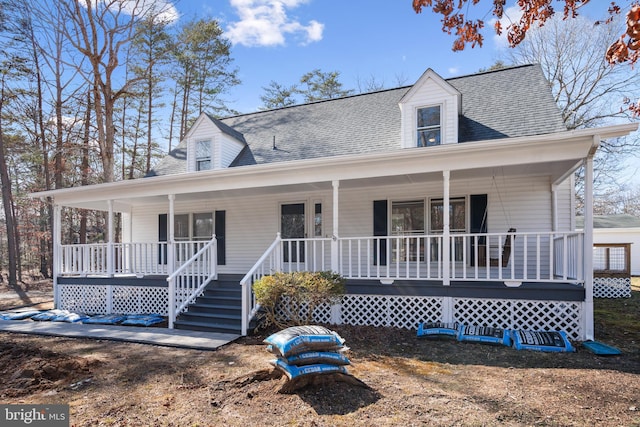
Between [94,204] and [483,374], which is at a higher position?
[94,204]

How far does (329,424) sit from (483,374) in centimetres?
236

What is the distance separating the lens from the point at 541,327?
663 cm

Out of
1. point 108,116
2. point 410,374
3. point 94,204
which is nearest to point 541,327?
point 410,374

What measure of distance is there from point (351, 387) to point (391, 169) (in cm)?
439

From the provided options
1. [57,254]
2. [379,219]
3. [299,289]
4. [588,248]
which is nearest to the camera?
[588,248]

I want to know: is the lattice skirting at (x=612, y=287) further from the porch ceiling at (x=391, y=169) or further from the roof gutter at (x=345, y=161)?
the roof gutter at (x=345, y=161)

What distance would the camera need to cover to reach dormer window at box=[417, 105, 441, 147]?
873cm

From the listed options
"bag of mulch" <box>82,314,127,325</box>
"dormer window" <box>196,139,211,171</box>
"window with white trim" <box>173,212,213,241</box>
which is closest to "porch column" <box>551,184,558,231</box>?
"dormer window" <box>196,139,211,171</box>

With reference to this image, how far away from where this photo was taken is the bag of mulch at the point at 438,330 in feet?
21.3

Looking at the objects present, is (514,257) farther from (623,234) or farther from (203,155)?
(623,234)

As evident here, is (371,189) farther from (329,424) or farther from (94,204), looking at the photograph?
(94,204)

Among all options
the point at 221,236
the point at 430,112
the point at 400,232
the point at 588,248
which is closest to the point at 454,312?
the point at 588,248

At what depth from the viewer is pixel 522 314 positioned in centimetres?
679

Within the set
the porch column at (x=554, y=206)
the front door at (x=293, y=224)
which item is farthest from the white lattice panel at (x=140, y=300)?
the porch column at (x=554, y=206)
